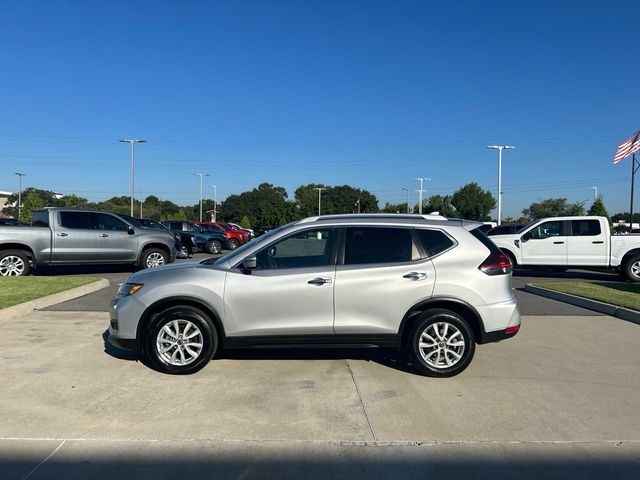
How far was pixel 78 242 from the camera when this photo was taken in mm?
14164

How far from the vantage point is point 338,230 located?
582cm

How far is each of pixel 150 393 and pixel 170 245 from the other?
11074 millimetres

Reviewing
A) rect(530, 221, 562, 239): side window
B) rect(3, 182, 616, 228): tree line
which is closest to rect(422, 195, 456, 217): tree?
rect(3, 182, 616, 228): tree line

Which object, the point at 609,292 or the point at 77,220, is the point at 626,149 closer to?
the point at 609,292

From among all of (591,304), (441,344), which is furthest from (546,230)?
(441,344)

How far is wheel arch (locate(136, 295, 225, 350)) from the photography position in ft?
18.2

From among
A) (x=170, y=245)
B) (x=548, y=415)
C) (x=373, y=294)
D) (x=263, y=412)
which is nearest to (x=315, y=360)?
(x=373, y=294)

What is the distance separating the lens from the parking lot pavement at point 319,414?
3746 mm

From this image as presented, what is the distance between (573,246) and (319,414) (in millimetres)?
13556

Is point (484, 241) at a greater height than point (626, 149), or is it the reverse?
point (626, 149)

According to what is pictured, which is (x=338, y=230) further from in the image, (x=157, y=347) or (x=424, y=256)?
(x=157, y=347)

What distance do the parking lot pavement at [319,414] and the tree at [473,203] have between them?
3295 inches

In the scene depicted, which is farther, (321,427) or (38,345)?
(38,345)

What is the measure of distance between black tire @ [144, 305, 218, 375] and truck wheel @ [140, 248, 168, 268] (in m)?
9.99
